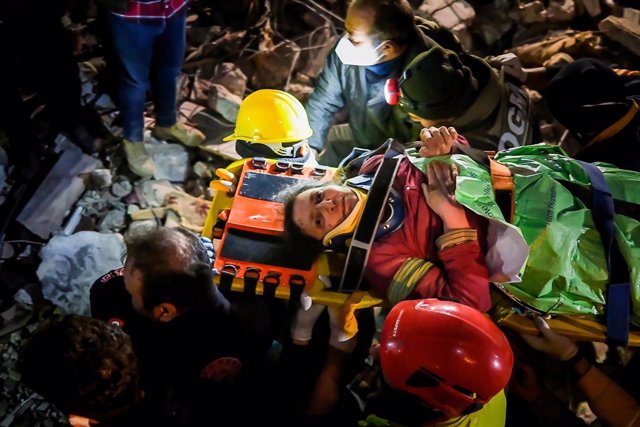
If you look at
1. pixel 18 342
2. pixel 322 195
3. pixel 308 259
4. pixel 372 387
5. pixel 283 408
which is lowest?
pixel 372 387

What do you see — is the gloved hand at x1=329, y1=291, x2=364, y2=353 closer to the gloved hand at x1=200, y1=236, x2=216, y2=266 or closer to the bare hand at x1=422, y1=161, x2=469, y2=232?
the bare hand at x1=422, y1=161, x2=469, y2=232

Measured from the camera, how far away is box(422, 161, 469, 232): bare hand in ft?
7.45

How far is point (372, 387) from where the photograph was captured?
3.26 meters

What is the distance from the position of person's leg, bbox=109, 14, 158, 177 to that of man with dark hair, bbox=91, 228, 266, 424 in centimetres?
179

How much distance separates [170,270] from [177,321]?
0.27 meters

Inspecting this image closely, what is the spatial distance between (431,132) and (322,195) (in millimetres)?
673

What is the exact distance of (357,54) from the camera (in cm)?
329

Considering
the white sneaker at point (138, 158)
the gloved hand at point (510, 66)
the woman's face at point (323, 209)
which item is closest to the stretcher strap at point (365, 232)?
the woman's face at point (323, 209)

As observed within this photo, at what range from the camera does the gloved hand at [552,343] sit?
2664 mm

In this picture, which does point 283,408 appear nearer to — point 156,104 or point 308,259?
point 308,259

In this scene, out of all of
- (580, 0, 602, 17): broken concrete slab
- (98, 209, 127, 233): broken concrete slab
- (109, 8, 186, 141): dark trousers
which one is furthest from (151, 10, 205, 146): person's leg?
(580, 0, 602, 17): broken concrete slab

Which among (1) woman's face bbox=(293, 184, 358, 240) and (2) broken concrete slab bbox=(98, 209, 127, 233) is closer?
(1) woman's face bbox=(293, 184, 358, 240)

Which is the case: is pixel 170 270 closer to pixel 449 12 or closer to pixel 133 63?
pixel 133 63

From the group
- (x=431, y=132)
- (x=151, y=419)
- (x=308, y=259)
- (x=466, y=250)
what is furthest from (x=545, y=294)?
(x=151, y=419)
